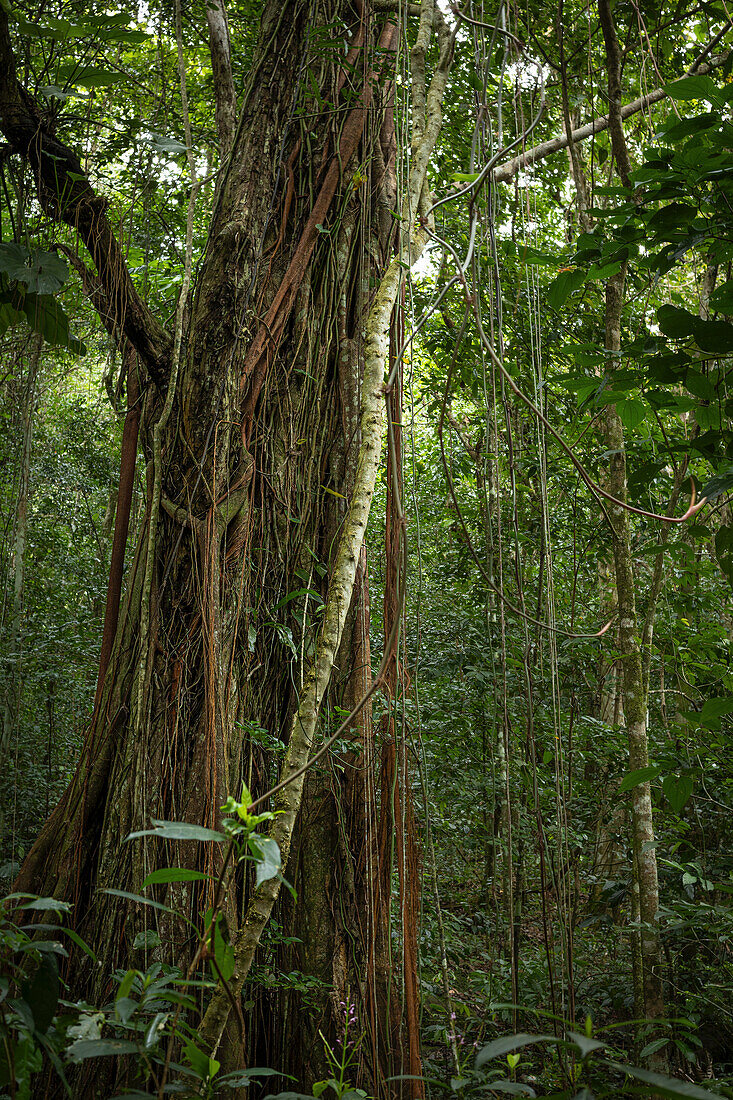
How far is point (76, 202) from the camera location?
7.36 ft

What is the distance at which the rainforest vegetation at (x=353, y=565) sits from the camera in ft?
4.44

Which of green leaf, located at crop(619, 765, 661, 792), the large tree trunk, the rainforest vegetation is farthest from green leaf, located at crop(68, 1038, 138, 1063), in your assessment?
green leaf, located at crop(619, 765, 661, 792)

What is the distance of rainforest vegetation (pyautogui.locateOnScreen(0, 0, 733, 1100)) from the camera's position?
4.44 ft

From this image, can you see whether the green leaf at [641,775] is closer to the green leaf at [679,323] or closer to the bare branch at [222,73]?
the green leaf at [679,323]

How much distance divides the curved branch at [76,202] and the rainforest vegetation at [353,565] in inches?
0.5

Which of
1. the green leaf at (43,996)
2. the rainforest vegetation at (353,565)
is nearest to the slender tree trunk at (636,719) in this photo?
the rainforest vegetation at (353,565)

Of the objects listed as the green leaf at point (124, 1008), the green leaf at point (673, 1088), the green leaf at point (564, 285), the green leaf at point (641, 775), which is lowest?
the green leaf at point (124, 1008)

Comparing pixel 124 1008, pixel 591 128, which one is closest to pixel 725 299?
pixel 124 1008

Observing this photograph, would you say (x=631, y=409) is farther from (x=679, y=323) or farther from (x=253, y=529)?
(x=253, y=529)

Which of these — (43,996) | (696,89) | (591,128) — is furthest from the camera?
(591,128)

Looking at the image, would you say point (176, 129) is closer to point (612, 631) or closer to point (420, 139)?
point (420, 139)

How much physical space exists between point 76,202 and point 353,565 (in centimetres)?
167

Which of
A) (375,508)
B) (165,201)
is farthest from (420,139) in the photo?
(375,508)

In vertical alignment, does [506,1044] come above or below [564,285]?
below
